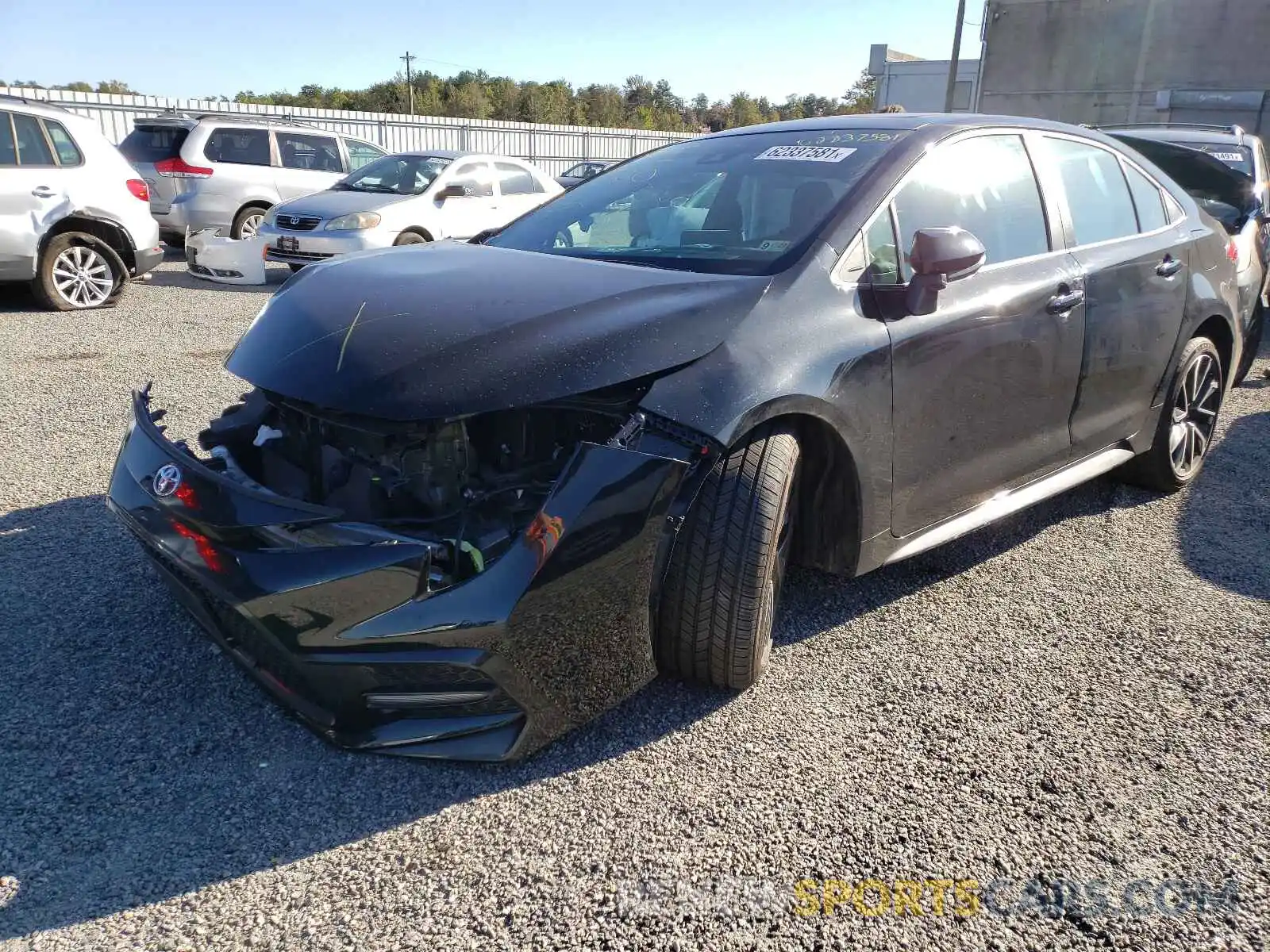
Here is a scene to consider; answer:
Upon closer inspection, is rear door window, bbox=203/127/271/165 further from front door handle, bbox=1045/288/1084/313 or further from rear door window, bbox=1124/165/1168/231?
front door handle, bbox=1045/288/1084/313

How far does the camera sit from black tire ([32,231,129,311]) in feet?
27.1

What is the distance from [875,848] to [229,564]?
5.40 ft

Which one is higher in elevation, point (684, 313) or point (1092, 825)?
point (684, 313)

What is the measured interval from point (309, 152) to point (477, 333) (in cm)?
1204

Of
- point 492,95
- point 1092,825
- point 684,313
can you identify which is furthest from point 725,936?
point 492,95

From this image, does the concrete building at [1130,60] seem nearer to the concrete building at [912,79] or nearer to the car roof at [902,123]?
the concrete building at [912,79]

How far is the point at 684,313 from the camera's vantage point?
8.39 ft

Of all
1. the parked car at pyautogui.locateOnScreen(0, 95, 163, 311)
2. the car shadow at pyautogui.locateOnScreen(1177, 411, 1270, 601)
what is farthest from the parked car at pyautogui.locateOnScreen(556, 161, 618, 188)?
the car shadow at pyautogui.locateOnScreen(1177, 411, 1270, 601)

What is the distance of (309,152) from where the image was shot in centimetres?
1311

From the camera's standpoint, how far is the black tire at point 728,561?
8.11 ft

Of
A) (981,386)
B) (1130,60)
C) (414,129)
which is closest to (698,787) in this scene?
(981,386)

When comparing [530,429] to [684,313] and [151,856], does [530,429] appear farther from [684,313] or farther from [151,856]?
[151,856]

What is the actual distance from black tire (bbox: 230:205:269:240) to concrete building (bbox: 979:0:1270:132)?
1790 centimetres

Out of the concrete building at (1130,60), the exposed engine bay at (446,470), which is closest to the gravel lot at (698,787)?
the exposed engine bay at (446,470)
